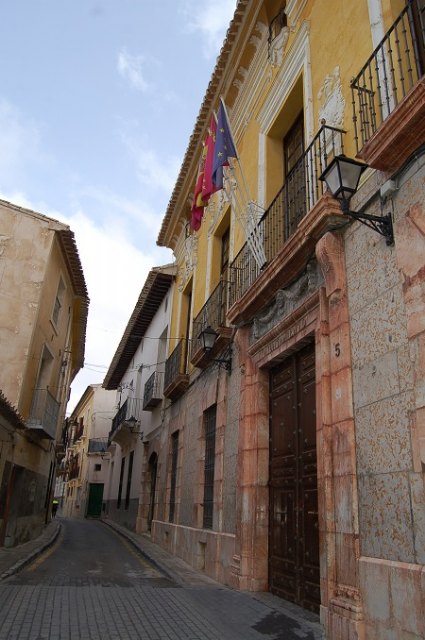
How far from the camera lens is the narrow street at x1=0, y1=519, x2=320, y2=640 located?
14.1 feet

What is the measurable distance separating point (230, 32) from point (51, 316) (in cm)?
815

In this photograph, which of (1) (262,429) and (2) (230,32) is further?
(2) (230,32)

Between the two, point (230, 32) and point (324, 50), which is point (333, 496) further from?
point (230, 32)

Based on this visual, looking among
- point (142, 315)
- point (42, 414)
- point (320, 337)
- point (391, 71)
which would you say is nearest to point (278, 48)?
point (391, 71)

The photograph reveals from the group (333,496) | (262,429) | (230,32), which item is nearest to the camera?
(333,496)

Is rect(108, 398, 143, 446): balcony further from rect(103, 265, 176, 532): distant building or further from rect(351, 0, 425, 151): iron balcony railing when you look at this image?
rect(351, 0, 425, 151): iron balcony railing

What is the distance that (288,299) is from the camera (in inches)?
239

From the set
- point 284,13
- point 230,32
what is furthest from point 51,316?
point 284,13

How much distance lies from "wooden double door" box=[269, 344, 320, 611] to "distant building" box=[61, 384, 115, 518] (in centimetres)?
2498

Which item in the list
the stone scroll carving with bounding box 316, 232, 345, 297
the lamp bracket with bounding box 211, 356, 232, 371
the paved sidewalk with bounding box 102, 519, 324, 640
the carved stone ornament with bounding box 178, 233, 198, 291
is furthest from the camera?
the carved stone ornament with bounding box 178, 233, 198, 291

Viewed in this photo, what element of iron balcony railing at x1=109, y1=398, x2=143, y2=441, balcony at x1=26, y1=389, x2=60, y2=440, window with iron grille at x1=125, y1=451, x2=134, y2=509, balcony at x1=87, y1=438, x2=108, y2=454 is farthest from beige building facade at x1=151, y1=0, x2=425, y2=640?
balcony at x1=87, y1=438, x2=108, y2=454

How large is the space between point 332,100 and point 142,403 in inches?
561

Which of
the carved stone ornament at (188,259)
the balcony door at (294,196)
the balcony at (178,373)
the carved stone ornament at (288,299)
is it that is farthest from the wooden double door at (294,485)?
the carved stone ornament at (188,259)

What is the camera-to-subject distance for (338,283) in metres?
4.70
